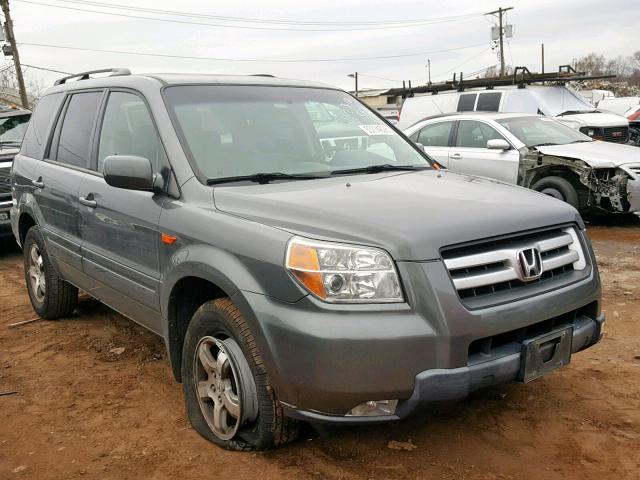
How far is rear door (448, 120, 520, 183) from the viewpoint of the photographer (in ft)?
29.9

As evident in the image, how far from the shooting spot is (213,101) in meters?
3.69

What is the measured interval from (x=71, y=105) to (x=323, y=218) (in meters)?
2.82

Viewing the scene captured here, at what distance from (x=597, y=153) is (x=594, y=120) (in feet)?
19.1

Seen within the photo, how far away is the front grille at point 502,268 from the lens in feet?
8.50

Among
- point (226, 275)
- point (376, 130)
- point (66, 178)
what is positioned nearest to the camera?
point (226, 275)

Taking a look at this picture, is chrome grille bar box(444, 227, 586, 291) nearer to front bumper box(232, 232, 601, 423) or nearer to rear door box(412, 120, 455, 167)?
front bumper box(232, 232, 601, 423)

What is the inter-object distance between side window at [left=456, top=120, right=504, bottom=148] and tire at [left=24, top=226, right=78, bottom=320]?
6.44m

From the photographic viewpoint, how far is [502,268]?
2703 mm

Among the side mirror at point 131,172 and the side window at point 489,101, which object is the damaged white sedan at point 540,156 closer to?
the side window at point 489,101

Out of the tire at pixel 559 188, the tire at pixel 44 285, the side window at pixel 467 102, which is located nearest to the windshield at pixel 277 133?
the tire at pixel 44 285

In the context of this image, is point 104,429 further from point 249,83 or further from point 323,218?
point 249,83

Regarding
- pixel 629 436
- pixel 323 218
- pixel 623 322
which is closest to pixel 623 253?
pixel 623 322

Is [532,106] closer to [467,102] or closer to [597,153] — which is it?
[467,102]

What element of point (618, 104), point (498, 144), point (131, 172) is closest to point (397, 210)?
point (131, 172)
